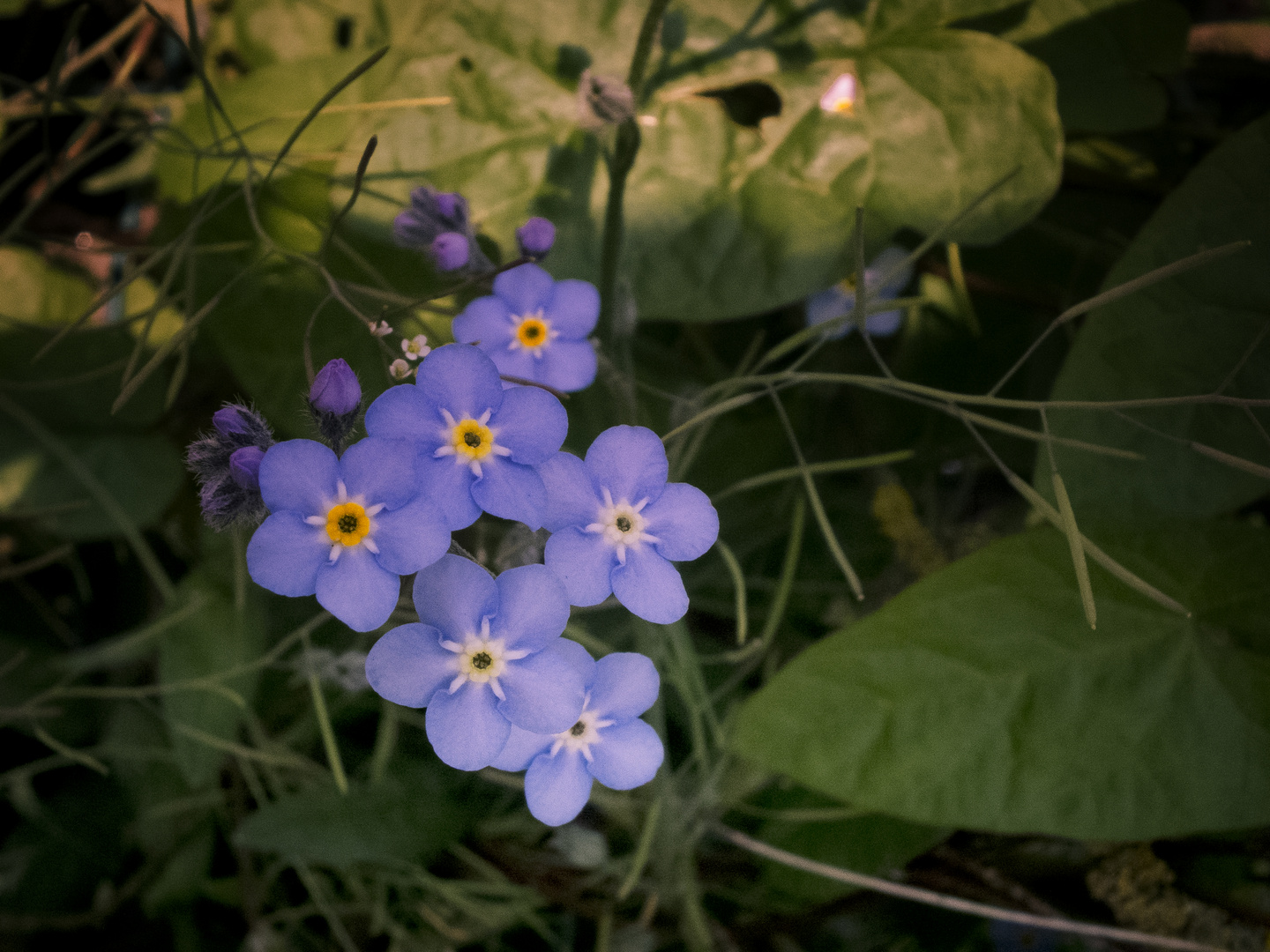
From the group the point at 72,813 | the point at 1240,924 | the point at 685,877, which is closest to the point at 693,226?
the point at 685,877

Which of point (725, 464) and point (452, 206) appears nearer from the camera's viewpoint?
point (452, 206)

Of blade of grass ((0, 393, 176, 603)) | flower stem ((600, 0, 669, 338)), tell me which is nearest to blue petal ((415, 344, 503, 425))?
flower stem ((600, 0, 669, 338))

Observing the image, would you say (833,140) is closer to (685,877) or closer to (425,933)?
(685,877)

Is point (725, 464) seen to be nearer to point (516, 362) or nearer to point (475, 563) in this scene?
point (516, 362)

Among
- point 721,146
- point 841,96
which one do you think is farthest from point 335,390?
point 841,96

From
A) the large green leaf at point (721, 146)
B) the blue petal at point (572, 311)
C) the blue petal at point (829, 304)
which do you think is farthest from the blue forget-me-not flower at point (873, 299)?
the blue petal at point (572, 311)

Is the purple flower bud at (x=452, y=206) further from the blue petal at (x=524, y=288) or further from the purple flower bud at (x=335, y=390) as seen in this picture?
the purple flower bud at (x=335, y=390)

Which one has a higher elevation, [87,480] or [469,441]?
[469,441]
